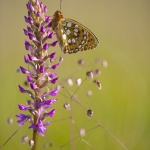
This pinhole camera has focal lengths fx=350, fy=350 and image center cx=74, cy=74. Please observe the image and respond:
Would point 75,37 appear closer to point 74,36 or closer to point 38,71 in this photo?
point 74,36

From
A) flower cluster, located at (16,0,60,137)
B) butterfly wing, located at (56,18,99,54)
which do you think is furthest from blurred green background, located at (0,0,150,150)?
flower cluster, located at (16,0,60,137)

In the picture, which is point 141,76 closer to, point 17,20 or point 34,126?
point 17,20

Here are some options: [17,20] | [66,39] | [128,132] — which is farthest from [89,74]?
[17,20]

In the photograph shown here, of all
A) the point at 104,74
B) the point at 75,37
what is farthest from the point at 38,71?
the point at 104,74

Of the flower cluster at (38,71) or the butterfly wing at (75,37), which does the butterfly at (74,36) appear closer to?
A: the butterfly wing at (75,37)

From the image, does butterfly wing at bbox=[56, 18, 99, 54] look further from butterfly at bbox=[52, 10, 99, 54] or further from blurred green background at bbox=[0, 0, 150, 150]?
blurred green background at bbox=[0, 0, 150, 150]

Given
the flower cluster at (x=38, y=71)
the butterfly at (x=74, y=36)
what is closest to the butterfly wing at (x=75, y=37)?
the butterfly at (x=74, y=36)
